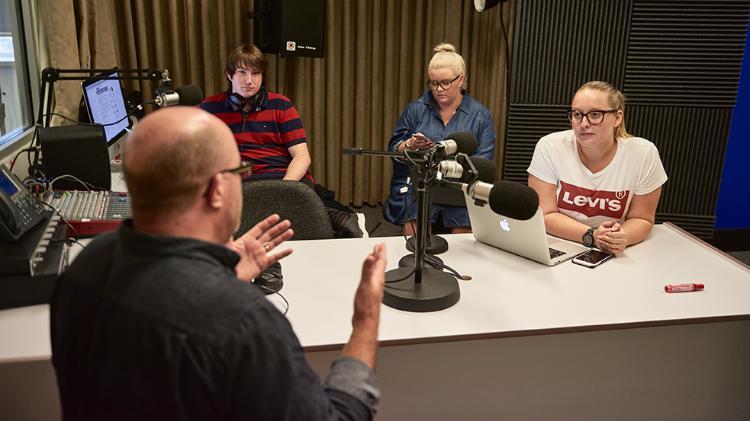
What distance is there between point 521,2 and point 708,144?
149 centimetres

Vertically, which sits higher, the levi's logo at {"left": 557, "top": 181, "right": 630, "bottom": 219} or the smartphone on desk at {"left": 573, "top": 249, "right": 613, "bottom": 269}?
the levi's logo at {"left": 557, "top": 181, "right": 630, "bottom": 219}

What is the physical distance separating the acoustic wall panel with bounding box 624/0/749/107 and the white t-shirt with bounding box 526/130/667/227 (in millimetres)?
1755

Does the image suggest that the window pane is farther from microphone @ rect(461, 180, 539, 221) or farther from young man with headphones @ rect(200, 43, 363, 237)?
microphone @ rect(461, 180, 539, 221)

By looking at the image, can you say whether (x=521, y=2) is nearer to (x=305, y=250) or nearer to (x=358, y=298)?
(x=305, y=250)

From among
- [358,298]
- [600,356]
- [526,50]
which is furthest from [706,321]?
[526,50]

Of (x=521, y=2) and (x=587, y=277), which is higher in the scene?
(x=521, y=2)

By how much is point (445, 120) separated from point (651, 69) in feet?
5.05

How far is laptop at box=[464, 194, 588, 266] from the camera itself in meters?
1.96

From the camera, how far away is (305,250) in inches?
84.4

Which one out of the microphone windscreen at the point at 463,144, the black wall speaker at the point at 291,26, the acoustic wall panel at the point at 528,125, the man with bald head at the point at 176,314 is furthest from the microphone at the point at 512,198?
the black wall speaker at the point at 291,26

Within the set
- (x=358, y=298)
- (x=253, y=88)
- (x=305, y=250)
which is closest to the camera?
(x=358, y=298)

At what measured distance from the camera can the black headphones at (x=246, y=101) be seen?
125 inches

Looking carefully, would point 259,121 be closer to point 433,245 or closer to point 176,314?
point 433,245

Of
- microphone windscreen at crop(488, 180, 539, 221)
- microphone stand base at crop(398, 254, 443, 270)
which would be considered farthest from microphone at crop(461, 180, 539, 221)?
microphone stand base at crop(398, 254, 443, 270)
